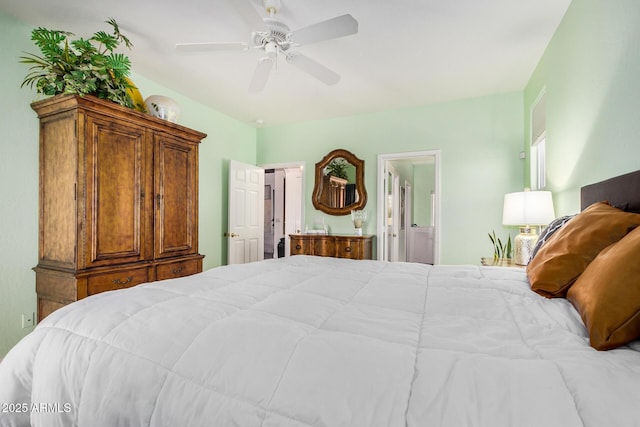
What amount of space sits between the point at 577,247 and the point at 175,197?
10.1ft

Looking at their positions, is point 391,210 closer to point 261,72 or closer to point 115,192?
point 261,72

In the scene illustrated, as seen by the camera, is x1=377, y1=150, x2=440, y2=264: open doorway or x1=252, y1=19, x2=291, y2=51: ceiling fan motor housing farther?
x1=377, y1=150, x2=440, y2=264: open doorway

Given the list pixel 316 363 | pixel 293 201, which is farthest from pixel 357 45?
pixel 293 201

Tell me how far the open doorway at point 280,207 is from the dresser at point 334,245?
1.89m

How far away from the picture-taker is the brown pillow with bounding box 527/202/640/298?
1.06 m

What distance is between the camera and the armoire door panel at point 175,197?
110 inches

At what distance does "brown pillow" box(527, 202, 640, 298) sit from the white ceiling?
1.75 m

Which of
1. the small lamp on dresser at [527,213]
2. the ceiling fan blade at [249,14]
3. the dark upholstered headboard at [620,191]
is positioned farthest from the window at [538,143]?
the ceiling fan blade at [249,14]

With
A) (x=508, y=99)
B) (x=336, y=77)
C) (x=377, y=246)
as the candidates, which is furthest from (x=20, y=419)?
(x=508, y=99)

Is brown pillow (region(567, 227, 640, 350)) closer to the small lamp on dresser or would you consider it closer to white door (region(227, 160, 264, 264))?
the small lamp on dresser

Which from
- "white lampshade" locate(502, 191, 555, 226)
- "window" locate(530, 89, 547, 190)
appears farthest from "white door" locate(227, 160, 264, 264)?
"window" locate(530, 89, 547, 190)

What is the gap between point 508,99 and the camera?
3.54 m

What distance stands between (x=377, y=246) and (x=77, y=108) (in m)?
3.55

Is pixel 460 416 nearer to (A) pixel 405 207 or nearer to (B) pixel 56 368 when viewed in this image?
(B) pixel 56 368
